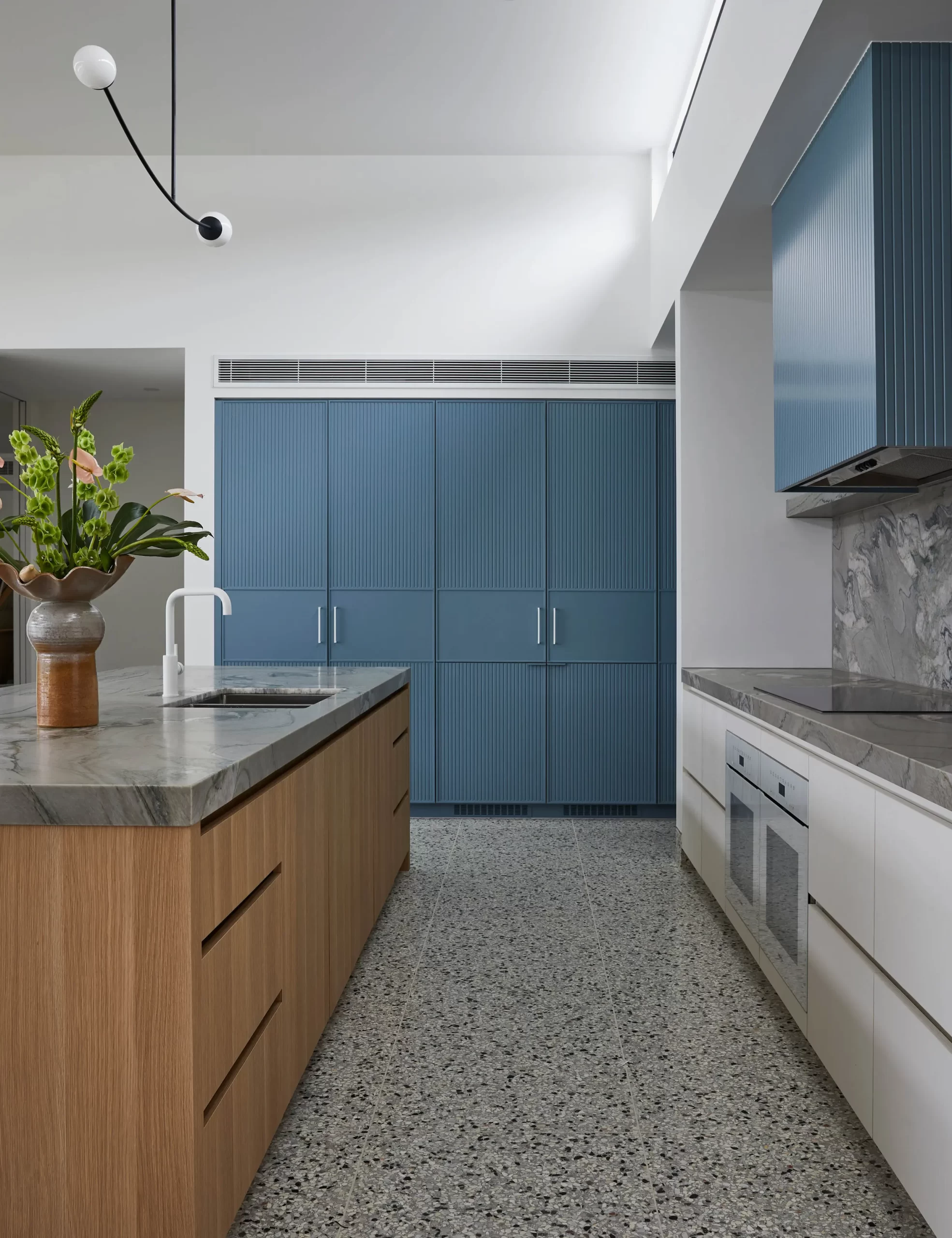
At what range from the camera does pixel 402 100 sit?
4328mm

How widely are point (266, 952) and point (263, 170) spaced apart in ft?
15.1

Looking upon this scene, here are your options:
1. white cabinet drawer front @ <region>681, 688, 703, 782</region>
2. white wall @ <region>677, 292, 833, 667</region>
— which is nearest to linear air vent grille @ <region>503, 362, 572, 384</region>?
white wall @ <region>677, 292, 833, 667</region>

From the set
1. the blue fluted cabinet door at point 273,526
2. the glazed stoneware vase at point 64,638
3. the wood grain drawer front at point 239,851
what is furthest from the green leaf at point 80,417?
the blue fluted cabinet door at point 273,526

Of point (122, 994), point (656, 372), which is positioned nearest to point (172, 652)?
point (122, 994)

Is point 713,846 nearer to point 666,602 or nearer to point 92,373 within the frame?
point 666,602

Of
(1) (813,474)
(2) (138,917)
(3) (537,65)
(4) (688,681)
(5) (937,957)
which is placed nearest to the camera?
(2) (138,917)

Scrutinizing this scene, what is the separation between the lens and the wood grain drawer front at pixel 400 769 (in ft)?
10.9

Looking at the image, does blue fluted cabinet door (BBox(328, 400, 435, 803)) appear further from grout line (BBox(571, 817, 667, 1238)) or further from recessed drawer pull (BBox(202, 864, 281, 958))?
recessed drawer pull (BBox(202, 864, 281, 958))

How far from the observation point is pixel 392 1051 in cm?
221

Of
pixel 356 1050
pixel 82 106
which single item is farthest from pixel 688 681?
pixel 82 106

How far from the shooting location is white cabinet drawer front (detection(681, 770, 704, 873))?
3.48m

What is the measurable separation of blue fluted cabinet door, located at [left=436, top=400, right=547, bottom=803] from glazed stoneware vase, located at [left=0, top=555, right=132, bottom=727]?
3.07m

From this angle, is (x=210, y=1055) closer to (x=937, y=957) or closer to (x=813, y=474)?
(x=937, y=957)

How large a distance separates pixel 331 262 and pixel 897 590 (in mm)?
3446
